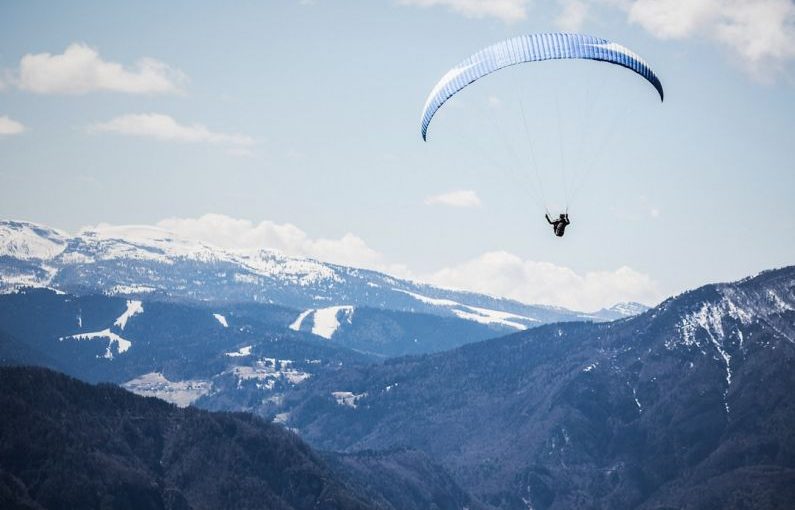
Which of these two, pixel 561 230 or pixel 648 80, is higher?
pixel 648 80

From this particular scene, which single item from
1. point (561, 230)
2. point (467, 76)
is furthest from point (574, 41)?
point (561, 230)

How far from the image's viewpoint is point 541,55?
367 ft

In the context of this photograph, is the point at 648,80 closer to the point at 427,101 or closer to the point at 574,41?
the point at 574,41

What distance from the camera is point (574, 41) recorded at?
376 feet

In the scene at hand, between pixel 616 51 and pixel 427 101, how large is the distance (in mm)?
23567

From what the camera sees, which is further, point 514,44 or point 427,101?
point 427,101

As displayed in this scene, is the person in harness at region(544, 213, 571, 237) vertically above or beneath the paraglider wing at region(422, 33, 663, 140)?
beneath

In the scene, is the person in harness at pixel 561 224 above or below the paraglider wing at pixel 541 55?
below

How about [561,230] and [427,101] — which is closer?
[561,230]

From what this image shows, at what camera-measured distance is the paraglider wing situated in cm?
11238

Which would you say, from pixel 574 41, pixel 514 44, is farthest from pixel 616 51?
pixel 514 44

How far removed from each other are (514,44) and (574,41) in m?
7.05

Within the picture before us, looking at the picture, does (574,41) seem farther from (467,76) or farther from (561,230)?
(561,230)

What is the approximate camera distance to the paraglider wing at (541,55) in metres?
112
